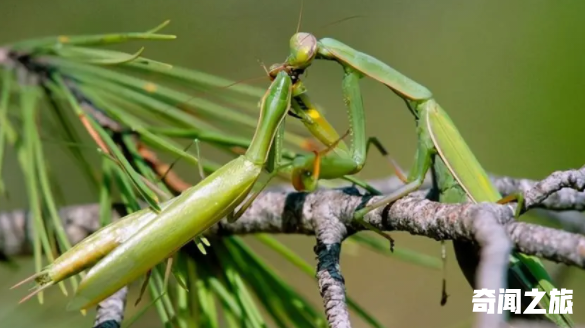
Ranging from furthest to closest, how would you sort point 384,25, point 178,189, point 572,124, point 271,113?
point 384,25 < point 572,124 < point 178,189 < point 271,113

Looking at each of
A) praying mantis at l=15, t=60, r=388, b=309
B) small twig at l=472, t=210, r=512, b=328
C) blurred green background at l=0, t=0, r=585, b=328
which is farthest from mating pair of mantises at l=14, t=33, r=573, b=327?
blurred green background at l=0, t=0, r=585, b=328

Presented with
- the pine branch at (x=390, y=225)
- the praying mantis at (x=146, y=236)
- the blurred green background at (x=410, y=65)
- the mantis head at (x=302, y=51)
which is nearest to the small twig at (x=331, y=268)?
the pine branch at (x=390, y=225)

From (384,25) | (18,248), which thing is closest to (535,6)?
(384,25)

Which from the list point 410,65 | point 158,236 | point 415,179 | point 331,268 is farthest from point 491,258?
point 410,65

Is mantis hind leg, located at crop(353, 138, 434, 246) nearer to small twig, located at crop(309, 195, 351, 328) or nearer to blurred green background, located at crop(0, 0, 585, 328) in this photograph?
small twig, located at crop(309, 195, 351, 328)

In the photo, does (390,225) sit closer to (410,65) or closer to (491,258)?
(491,258)

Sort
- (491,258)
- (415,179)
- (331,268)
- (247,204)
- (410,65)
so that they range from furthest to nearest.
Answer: (410,65) < (415,179) < (247,204) < (331,268) < (491,258)

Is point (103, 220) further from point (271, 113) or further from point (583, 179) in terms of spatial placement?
point (583, 179)
